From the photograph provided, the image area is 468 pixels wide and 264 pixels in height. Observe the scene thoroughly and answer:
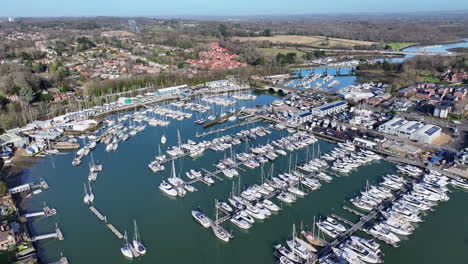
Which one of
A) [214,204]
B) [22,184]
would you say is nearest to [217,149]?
[214,204]

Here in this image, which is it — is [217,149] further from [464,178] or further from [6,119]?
[6,119]

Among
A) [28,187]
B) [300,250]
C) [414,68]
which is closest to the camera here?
[300,250]

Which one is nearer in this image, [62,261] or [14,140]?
[62,261]

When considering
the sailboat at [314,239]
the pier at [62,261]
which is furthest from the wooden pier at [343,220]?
the pier at [62,261]

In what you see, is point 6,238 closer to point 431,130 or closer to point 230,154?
point 230,154

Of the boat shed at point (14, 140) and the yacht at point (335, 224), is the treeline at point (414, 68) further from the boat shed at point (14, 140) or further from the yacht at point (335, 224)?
the boat shed at point (14, 140)

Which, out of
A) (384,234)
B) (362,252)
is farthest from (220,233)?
(384,234)
